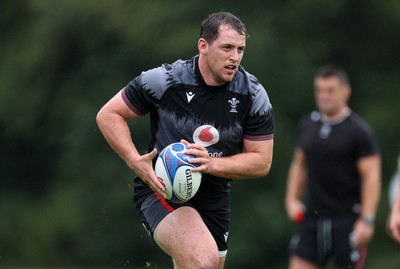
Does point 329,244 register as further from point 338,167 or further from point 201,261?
point 201,261

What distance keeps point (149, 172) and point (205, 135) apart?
49 cm

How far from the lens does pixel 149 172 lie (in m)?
6.46

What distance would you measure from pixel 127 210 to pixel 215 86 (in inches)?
472

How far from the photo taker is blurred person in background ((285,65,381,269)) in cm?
849

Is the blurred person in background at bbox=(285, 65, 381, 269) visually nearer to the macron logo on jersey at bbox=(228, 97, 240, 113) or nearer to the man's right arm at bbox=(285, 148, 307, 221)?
the man's right arm at bbox=(285, 148, 307, 221)

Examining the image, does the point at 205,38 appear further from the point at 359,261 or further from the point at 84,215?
the point at 84,215

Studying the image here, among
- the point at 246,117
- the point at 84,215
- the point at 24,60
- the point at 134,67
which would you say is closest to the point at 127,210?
the point at 84,215

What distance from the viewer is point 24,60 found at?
792 inches

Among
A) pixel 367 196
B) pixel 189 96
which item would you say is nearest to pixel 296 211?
pixel 367 196

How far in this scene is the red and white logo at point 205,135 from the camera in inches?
263

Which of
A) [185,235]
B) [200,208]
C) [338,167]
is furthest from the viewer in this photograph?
[338,167]

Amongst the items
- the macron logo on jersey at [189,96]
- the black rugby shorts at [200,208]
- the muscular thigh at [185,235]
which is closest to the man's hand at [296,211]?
the black rugby shorts at [200,208]

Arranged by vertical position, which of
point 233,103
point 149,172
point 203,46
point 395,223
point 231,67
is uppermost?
point 203,46

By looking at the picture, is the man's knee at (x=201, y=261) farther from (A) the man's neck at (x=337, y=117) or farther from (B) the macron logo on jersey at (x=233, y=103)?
(A) the man's neck at (x=337, y=117)
